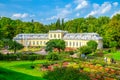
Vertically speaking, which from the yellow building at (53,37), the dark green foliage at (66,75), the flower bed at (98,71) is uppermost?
the yellow building at (53,37)

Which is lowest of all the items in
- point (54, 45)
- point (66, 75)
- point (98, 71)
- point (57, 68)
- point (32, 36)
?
point (98, 71)

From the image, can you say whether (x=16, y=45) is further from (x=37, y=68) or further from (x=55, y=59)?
(x=37, y=68)

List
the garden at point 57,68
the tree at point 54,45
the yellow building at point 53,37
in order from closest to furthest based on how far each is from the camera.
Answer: the garden at point 57,68 < the tree at point 54,45 < the yellow building at point 53,37

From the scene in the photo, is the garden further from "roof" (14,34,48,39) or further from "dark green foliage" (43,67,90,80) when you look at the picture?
"roof" (14,34,48,39)

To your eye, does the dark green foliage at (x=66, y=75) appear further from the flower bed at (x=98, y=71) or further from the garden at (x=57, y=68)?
the flower bed at (x=98, y=71)

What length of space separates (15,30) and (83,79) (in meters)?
64.4

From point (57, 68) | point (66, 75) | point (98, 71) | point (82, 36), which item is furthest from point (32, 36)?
point (66, 75)

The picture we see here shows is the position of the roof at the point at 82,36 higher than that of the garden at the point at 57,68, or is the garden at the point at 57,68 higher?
the roof at the point at 82,36

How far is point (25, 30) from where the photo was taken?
272 feet

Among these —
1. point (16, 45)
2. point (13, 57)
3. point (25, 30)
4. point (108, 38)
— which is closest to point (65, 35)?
point (108, 38)

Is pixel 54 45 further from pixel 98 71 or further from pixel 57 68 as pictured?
pixel 57 68

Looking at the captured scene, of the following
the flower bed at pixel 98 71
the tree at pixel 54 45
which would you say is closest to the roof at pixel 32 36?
the tree at pixel 54 45

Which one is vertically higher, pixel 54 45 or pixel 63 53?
pixel 54 45

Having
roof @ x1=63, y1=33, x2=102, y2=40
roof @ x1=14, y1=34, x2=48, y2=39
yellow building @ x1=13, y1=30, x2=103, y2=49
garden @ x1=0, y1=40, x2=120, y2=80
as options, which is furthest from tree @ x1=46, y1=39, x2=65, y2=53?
roof @ x1=14, y1=34, x2=48, y2=39
